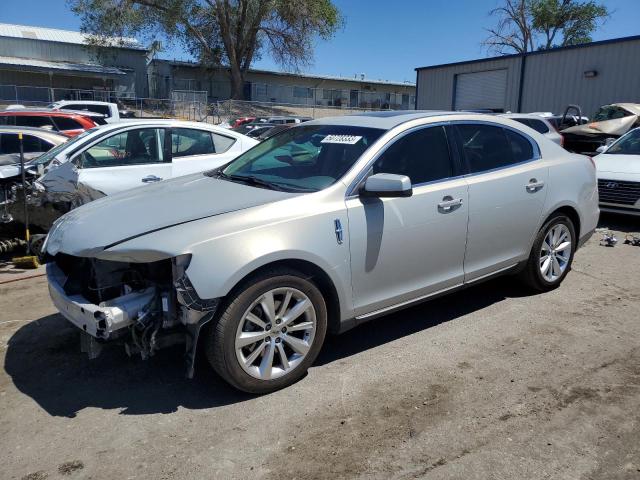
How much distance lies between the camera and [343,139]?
407 centimetres

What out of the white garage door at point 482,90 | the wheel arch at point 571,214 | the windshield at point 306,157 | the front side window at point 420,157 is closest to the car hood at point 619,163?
the wheel arch at point 571,214

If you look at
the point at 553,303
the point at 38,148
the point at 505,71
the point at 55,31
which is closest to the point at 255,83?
the point at 55,31

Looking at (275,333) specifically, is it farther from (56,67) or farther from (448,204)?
(56,67)

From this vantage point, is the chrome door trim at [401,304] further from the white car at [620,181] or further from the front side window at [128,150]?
the white car at [620,181]

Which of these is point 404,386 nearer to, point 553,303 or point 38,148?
point 553,303

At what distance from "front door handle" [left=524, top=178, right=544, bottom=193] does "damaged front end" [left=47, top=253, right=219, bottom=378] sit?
2.97 m

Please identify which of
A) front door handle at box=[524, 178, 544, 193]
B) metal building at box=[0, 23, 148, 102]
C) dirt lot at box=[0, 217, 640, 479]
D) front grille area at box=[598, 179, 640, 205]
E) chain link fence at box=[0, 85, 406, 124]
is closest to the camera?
dirt lot at box=[0, 217, 640, 479]

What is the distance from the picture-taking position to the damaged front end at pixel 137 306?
3.02 meters

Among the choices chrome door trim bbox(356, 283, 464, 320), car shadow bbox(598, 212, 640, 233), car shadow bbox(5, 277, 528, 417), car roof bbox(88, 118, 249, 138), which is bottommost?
car shadow bbox(5, 277, 528, 417)

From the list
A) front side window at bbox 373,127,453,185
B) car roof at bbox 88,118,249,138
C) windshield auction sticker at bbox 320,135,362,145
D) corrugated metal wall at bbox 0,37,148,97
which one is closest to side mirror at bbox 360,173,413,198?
front side window at bbox 373,127,453,185

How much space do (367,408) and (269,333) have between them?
734mm

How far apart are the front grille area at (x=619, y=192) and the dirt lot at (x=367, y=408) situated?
3.98 m

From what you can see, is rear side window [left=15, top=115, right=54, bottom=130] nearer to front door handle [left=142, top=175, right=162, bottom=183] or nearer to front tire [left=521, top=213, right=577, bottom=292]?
front door handle [left=142, top=175, right=162, bottom=183]

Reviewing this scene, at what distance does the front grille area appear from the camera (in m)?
7.93
